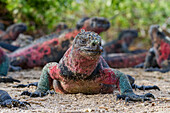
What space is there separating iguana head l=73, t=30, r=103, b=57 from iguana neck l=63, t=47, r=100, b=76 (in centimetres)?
8

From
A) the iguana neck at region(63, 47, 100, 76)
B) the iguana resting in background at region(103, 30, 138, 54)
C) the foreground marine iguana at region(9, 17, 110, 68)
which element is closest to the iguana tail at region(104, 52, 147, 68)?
the foreground marine iguana at region(9, 17, 110, 68)

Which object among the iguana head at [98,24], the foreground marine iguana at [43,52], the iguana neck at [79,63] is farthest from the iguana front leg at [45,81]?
the foreground marine iguana at [43,52]

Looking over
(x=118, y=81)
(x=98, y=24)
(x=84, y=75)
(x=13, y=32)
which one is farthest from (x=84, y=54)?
(x=13, y=32)

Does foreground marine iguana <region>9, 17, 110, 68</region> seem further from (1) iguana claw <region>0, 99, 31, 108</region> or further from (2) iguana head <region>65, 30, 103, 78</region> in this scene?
(1) iguana claw <region>0, 99, 31, 108</region>

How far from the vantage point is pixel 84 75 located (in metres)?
3.08

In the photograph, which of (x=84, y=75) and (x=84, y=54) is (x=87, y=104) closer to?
(x=84, y=75)

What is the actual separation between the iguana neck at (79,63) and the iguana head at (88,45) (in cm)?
8

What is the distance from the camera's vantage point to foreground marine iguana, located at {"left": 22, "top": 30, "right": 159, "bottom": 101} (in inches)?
111

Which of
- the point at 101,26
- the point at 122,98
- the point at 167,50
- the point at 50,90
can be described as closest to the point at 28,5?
the point at 101,26

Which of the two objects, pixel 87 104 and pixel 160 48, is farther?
pixel 160 48

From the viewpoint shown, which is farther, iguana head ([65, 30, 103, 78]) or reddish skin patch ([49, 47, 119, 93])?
reddish skin patch ([49, 47, 119, 93])

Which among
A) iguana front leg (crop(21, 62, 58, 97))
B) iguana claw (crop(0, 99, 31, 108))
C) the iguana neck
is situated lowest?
iguana claw (crop(0, 99, 31, 108))

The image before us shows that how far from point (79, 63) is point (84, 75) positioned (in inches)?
7.8

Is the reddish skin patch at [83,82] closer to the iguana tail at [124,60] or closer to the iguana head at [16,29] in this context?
the iguana tail at [124,60]
